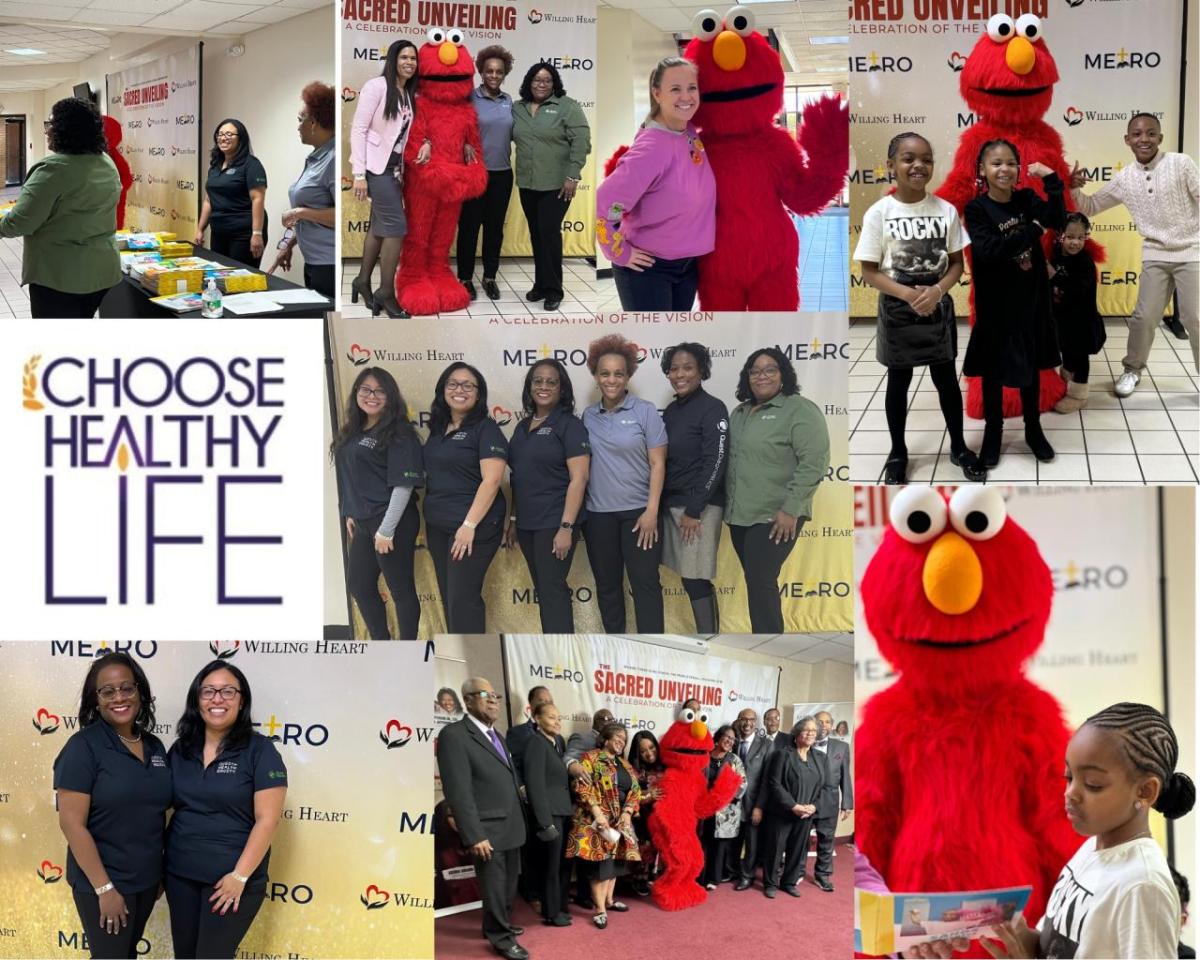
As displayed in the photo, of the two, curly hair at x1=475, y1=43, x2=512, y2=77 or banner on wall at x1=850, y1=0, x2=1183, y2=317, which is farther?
banner on wall at x1=850, y1=0, x2=1183, y2=317

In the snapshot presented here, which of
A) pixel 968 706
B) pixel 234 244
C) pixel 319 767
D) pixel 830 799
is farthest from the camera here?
pixel 830 799

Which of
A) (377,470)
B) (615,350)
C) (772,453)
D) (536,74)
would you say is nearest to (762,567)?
(772,453)

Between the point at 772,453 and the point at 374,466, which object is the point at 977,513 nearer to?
the point at 772,453

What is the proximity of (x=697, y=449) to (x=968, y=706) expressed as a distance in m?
1.00

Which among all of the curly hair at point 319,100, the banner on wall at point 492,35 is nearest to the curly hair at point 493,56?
the banner on wall at point 492,35

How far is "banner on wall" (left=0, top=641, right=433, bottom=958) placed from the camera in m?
3.54

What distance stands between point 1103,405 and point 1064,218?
554 mm

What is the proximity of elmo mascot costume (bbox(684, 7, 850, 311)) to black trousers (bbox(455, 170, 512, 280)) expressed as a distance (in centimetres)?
58

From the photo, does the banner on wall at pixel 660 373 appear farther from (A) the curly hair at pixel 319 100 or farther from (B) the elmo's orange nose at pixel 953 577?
(B) the elmo's orange nose at pixel 953 577

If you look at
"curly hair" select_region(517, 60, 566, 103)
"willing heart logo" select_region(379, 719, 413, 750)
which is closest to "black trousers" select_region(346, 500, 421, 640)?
"willing heart logo" select_region(379, 719, 413, 750)

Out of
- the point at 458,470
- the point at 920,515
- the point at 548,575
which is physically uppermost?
the point at 458,470

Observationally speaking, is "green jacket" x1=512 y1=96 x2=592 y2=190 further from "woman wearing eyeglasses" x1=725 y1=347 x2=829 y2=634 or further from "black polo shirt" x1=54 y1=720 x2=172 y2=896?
"black polo shirt" x1=54 y1=720 x2=172 y2=896

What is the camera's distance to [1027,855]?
9.44ft

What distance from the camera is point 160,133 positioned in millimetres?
3531
